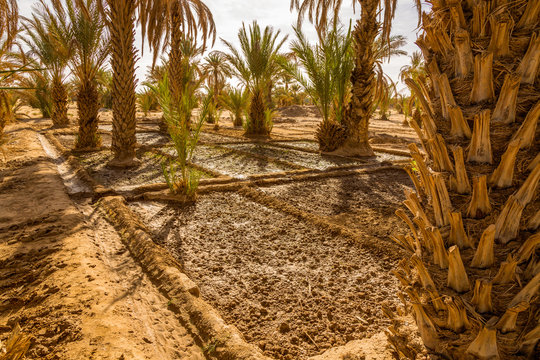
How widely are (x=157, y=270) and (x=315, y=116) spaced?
68.1ft

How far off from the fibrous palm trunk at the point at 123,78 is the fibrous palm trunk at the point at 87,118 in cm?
165

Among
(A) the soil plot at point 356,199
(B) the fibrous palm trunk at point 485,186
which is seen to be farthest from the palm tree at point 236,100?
(B) the fibrous palm trunk at point 485,186

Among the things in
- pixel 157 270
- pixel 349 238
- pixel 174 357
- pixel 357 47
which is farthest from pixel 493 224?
pixel 357 47

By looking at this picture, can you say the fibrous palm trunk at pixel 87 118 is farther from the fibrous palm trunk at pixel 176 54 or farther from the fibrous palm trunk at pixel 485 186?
the fibrous palm trunk at pixel 485 186

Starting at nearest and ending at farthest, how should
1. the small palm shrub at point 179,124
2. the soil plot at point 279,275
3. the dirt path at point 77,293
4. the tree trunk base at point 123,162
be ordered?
the dirt path at point 77,293
the soil plot at point 279,275
the small palm shrub at point 179,124
the tree trunk base at point 123,162

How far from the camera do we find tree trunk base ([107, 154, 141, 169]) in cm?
562

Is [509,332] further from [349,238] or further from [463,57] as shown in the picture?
[349,238]

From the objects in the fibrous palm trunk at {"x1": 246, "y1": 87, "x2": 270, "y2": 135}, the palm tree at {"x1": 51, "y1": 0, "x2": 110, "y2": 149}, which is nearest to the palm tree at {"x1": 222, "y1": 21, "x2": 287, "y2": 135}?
the fibrous palm trunk at {"x1": 246, "y1": 87, "x2": 270, "y2": 135}

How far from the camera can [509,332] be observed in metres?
0.84

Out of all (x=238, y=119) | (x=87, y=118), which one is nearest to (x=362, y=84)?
(x=87, y=118)

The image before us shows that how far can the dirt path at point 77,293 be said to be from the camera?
1514 mm

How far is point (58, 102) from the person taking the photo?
11234 millimetres

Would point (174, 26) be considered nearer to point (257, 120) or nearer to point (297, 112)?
point (257, 120)

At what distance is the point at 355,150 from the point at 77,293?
21.2 ft
